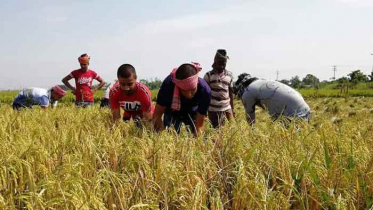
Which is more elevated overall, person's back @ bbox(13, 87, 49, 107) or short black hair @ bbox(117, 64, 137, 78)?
short black hair @ bbox(117, 64, 137, 78)

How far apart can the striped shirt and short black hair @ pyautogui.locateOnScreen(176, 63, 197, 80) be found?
132 centimetres

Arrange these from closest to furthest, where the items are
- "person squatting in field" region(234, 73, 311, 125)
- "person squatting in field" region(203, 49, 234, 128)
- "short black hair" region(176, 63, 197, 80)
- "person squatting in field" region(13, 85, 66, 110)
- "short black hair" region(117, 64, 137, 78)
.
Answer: "short black hair" region(176, 63, 197, 80) < "short black hair" region(117, 64, 137, 78) < "person squatting in field" region(234, 73, 311, 125) < "person squatting in field" region(203, 49, 234, 128) < "person squatting in field" region(13, 85, 66, 110)

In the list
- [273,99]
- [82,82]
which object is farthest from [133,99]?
[82,82]

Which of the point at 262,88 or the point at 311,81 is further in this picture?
the point at 311,81

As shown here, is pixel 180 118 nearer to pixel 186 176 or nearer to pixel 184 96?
pixel 184 96

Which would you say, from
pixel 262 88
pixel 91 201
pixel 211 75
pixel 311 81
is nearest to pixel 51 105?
pixel 211 75

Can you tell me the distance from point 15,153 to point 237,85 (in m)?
2.49

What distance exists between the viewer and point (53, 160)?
198 centimetres

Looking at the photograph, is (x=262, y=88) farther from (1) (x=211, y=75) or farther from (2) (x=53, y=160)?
(2) (x=53, y=160)

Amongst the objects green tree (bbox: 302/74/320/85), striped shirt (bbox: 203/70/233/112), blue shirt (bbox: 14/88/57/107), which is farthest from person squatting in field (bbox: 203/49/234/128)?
green tree (bbox: 302/74/320/85)

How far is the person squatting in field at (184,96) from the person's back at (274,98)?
24.1 inches

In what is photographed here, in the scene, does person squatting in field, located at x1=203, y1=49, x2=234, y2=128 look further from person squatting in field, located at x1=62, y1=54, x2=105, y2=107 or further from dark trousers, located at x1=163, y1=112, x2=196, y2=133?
person squatting in field, located at x1=62, y1=54, x2=105, y2=107

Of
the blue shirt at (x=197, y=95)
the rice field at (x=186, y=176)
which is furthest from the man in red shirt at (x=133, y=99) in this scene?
A: the rice field at (x=186, y=176)

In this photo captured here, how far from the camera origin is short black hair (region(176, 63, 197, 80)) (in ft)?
8.81
